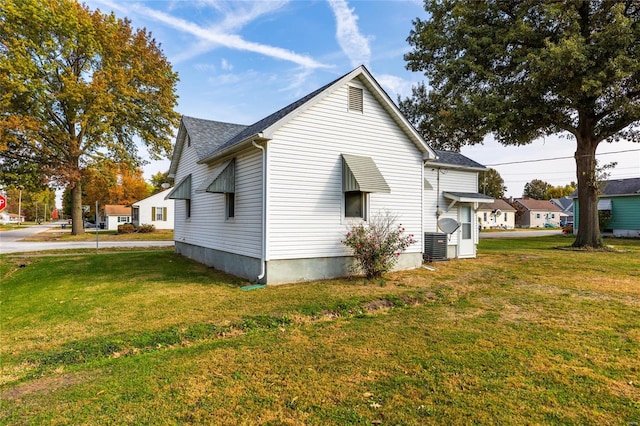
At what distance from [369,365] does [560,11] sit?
1888cm

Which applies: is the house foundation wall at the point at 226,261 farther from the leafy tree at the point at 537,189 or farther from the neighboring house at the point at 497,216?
the leafy tree at the point at 537,189

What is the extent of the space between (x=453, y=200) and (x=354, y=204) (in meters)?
5.97

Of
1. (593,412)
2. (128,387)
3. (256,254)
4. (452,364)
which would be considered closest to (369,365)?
(452,364)

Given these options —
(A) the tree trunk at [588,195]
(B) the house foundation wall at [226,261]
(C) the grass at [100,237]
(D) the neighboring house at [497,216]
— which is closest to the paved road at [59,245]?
(C) the grass at [100,237]

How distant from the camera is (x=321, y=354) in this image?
468 centimetres

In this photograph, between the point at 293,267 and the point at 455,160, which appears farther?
the point at 455,160

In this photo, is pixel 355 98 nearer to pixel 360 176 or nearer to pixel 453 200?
pixel 360 176

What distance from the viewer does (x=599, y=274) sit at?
10688 millimetres

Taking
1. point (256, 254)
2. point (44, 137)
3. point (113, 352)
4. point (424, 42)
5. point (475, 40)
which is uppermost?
point (424, 42)

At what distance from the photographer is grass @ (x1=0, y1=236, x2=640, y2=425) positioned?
10.9ft

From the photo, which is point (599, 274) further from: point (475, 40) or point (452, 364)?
point (475, 40)

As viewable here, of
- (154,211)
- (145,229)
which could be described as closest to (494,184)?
(154,211)

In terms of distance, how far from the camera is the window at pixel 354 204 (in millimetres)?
10195

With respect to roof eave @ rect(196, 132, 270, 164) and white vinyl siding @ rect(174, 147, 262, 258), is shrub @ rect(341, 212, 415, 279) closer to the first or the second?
white vinyl siding @ rect(174, 147, 262, 258)
